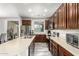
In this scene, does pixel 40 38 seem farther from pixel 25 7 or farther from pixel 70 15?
pixel 70 15

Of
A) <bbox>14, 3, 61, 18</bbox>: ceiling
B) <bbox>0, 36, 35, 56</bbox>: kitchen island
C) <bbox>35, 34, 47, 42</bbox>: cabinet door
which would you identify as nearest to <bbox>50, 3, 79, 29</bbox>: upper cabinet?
<bbox>14, 3, 61, 18</bbox>: ceiling

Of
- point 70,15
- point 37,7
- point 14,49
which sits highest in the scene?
point 37,7

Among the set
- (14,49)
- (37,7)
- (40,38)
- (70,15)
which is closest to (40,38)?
(40,38)

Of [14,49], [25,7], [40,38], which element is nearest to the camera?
[14,49]

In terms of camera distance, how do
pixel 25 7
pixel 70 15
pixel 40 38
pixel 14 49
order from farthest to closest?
pixel 40 38
pixel 25 7
pixel 70 15
pixel 14 49

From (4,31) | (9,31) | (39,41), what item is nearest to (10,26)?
(9,31)

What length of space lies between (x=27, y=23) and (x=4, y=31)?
2641 mm

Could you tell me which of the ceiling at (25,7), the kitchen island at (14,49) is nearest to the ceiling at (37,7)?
the ceiling at (25,7)

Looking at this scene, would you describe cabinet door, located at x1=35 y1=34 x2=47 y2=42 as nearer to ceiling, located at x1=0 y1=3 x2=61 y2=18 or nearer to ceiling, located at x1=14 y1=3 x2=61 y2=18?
ceiling, located at x1=14 y1=3 x2=61 y2=18

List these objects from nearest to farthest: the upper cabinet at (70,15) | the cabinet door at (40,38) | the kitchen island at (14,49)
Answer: the kitchen island at (14,49) < the upper cabinet at (70,15) < the cabinet door at (40,38)

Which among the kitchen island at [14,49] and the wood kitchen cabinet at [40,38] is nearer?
the kitchen island at [14,49]

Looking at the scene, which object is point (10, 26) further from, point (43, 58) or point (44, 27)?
point (43, 58)

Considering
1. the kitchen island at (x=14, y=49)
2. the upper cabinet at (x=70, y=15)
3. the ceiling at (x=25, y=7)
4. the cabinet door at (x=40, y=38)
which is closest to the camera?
the kitchen island at (x=14, y=49)

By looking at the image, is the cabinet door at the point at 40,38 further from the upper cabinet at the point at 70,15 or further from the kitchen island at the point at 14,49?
the kitchen island at the point at 14,49
